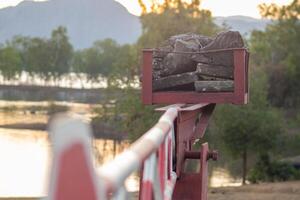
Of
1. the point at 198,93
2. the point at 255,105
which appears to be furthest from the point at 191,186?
the point at 255,105

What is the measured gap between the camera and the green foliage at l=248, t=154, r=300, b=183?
74.8 feet

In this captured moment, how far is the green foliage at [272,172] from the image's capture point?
898 inches

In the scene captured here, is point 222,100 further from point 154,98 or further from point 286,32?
point 286,32

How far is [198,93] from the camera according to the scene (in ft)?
19.7

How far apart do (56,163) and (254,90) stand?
83.2ft

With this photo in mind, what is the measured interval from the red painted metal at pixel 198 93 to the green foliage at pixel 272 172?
1722 cm

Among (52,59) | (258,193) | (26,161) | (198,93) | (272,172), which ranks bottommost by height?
(26,161)

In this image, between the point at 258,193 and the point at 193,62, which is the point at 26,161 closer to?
the point at 258,193

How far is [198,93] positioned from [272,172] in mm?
17919

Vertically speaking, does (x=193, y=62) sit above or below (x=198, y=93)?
above

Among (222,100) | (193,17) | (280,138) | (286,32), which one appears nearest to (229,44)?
(222,100)

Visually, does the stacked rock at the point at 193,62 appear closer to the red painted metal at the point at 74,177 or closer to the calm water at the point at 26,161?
the red painted metal at the point at 74,177

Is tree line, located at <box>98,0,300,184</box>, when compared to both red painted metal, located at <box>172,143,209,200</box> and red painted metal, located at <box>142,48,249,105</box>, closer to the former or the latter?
red painted metal, located at <box>142,48,249,105</box>

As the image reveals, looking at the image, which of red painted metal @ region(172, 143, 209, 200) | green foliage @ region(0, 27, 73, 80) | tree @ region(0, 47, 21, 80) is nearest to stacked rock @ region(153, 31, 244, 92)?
red painted metal @ region(172, 143, 209, 200)
